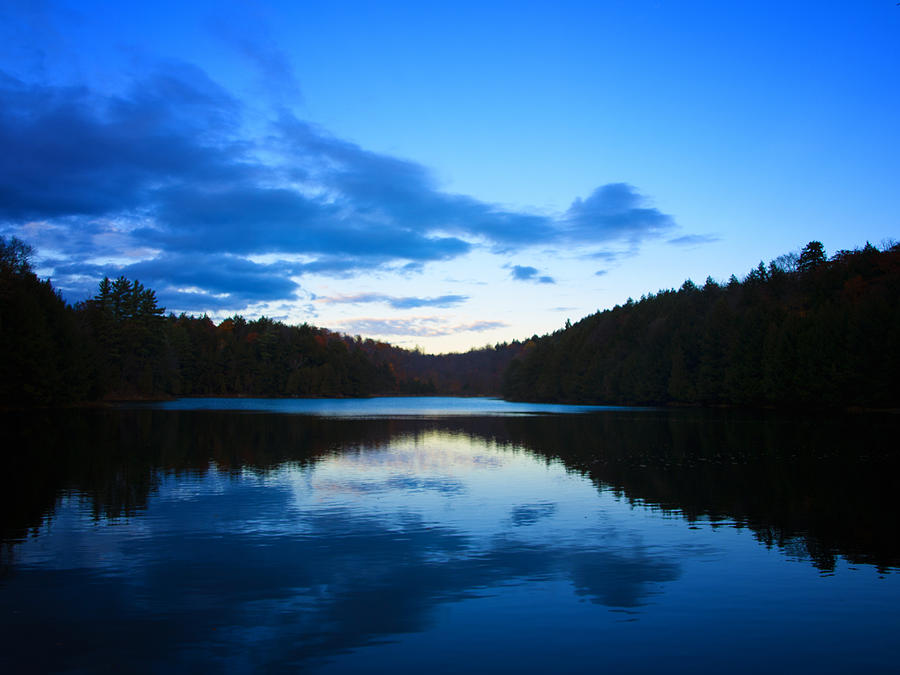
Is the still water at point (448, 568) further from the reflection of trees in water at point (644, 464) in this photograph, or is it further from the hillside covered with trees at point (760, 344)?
the hillside covered with trees at point (760, 344)

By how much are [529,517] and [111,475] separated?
16.3 meters

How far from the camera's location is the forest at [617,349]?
2783 inches

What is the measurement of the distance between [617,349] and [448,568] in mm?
132307

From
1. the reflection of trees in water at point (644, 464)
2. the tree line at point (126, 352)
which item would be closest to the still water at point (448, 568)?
the reflection of trees in water at point (644, 464)

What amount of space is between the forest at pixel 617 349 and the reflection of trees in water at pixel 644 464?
1967 cm

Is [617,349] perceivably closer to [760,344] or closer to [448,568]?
[760,344]

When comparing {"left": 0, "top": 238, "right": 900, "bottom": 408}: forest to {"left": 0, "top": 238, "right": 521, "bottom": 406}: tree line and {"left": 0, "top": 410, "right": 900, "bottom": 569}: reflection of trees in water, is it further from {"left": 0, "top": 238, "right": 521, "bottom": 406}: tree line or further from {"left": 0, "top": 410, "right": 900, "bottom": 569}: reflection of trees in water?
{"left": 0, "top": 410, "right": 900, "bottom": 569}: reflection of trees in water

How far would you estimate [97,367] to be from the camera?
93.6 metres

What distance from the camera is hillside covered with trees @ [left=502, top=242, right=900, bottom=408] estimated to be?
71.5 m

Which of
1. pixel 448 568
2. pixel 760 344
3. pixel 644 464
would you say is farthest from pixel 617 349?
pixel 448 568

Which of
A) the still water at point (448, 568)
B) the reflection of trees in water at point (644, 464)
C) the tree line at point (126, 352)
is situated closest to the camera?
the still water at point (448, 568)

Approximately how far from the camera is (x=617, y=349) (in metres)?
141

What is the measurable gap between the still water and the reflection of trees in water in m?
0.18

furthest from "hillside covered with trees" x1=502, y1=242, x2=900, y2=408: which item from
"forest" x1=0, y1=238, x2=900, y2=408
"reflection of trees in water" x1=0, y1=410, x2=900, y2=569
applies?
"reflection of trees in water" x1=0, y1=410, x2=900, y2=569
